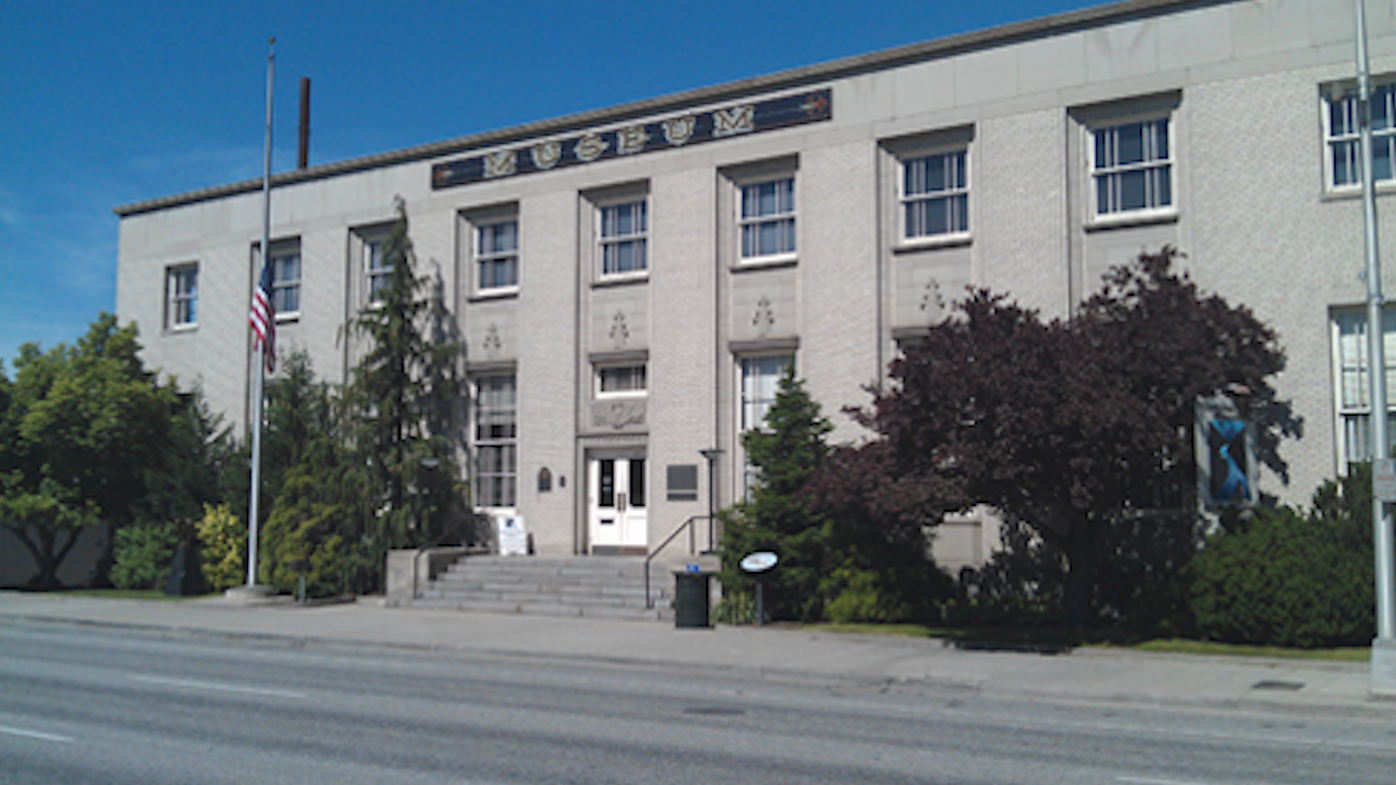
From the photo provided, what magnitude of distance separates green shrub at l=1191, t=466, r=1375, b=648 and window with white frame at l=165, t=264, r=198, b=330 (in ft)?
95.1

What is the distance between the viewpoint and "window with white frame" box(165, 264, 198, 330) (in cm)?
3491

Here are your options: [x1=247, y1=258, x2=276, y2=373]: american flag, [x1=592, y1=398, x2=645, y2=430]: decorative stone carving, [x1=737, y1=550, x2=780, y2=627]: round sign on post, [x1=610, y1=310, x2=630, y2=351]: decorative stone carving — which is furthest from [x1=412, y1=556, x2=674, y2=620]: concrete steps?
[x1=247, y1=258, x2=276, y2=373]: american flag

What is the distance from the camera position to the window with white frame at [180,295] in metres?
34.9

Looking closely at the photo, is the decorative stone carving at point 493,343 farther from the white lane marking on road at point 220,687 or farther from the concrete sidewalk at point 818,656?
the white lane marking on road at point 220,687

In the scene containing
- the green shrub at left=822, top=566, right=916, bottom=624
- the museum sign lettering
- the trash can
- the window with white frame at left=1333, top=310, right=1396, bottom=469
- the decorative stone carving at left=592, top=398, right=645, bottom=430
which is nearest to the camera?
the window with white frame at left=1333, top=310, right=1396, bottom=469

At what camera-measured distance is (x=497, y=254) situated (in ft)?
95.6

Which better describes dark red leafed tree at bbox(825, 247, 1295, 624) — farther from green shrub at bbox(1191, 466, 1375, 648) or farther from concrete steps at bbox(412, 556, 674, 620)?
concrete steps at bbox(412, 556, 674, 620)

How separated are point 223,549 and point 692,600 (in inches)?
561

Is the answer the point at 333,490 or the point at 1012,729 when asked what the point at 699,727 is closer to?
the point at 1012,729

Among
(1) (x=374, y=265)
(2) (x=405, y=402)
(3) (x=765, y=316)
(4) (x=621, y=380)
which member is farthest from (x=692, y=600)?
(1) (x=374, y=265)

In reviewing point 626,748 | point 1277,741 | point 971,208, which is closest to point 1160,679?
point 1277,741

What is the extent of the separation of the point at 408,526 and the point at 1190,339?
1745 centimetres

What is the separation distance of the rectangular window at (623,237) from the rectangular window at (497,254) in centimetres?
249

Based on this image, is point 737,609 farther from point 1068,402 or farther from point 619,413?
point 1068,402
